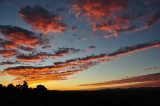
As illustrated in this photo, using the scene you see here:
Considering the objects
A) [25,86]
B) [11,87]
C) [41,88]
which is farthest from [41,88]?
[11,87]

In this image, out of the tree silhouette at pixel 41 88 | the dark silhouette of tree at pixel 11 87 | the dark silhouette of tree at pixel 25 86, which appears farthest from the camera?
the tree silhouette at pixel 41 88

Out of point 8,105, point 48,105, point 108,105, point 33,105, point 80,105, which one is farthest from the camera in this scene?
point 108,105

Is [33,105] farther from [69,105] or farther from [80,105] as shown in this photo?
[80,105]

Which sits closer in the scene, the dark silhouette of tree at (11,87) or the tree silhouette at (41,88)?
the dark silhouette of tree at (11,87)

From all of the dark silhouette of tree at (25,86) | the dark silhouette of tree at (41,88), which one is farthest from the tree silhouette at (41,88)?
the dark silhouette of tree at (25,86)

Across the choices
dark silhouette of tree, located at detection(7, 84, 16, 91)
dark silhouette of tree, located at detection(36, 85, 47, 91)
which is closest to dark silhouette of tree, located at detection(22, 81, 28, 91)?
dark silhouette of tree, located at detection(7, 84, 16, 91)

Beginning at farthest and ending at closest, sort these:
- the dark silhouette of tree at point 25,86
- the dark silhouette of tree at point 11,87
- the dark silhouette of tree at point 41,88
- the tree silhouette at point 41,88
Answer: the dark silhouette of tree at point 41,88 → the tree silhouette at point 41,88 → the dark silhouette of tree at point 11,87 → the dark silhouette of tree at point 25,86

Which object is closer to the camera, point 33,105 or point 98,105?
point 33,105

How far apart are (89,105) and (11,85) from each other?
4836 cm

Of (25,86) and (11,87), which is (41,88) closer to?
(25,86)

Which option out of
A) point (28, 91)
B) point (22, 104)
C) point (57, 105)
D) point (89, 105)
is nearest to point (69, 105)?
point (57, 105)

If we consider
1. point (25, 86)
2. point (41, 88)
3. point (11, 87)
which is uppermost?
point (11, 87)

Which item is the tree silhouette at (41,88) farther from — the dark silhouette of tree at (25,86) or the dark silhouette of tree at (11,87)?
the dark silhouette of tree at (11,87)

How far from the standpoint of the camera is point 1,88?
424 ft
